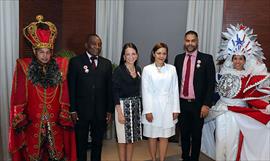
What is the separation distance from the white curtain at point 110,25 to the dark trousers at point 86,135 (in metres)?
1.81

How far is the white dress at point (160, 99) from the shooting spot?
3314mm

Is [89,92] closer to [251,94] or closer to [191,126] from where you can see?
[191,126]

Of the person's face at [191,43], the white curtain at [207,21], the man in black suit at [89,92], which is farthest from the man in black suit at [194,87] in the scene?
the white curtain at [207,21]

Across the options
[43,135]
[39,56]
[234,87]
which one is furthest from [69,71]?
[234,87]

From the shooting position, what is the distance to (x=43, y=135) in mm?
2758

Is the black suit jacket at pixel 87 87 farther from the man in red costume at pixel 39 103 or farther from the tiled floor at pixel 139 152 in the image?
the tiled floor at pixel 139 152

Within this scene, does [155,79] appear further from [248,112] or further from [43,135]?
[43,135]

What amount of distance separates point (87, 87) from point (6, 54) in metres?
1.12

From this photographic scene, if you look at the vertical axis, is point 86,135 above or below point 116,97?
below

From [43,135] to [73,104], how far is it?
45 centimetres

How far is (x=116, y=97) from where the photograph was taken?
3197 mm

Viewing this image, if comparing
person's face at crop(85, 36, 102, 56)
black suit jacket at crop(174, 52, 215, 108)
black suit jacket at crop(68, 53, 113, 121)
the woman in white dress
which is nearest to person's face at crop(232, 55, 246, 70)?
black suit jacket at crop(174, 52, 215, 108)

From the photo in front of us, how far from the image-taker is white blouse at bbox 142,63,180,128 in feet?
10.9

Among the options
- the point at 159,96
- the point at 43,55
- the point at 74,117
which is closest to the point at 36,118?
the point at 74,117
